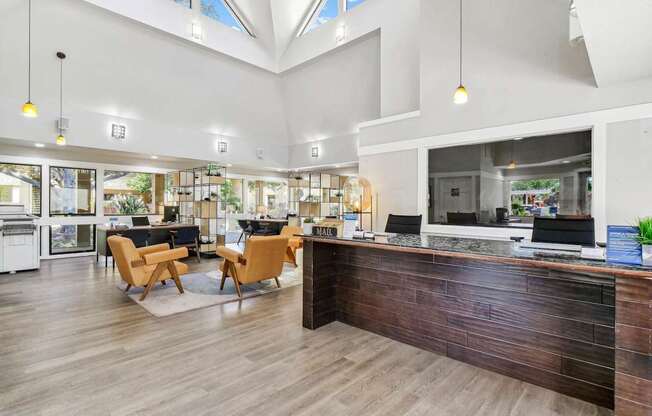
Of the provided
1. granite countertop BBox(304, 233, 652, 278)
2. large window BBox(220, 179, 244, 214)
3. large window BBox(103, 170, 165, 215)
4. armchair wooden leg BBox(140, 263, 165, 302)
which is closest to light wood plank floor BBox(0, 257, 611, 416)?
armchair wooden leg BBox(140, 263, 165, 302)

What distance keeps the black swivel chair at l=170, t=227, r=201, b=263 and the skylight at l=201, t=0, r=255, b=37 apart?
485 cm

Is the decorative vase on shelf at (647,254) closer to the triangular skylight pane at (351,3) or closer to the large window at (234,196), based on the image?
the triangular skylight pane at (351,3)

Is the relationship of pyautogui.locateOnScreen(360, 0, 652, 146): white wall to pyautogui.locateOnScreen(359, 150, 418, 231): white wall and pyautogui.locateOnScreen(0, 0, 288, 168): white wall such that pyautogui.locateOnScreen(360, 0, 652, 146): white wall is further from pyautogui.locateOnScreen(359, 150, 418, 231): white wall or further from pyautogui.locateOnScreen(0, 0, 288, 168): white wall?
pyautogui.locateOnScreen(0, 0, 288, 168): white wall

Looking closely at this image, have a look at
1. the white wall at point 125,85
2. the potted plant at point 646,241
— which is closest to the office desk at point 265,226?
the white wall at point 125,85

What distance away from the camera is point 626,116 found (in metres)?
3.76

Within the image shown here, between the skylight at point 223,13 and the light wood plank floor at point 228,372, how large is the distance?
6372mm

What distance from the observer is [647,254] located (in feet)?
5.84

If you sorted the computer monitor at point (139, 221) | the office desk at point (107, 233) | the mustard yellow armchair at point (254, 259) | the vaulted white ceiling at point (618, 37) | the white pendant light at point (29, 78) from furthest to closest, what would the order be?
the computer monitor at point (139, 221), the office desk at point (107, 233), the white pendant light at point (29, 78), the mustard yellow armchair at point (254, 259), the vaulted white ceiling at point (618, 37)

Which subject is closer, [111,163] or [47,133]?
[47,133]

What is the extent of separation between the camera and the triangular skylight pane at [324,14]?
7340mm

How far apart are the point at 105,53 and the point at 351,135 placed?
19.8ft

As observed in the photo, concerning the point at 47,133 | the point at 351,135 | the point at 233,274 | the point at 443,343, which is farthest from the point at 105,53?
the point at 443,343

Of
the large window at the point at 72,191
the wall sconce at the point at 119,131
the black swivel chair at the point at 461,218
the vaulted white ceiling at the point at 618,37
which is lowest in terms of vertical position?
the black swivel chair at the point at 461,218

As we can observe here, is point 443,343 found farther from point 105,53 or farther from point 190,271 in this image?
point 105,53
